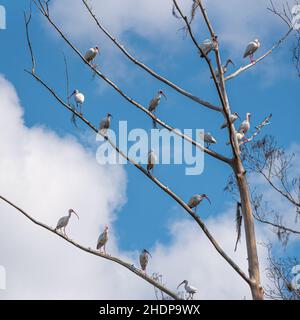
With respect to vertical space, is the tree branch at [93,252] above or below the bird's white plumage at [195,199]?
below

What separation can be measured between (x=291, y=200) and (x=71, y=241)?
19.1 ft

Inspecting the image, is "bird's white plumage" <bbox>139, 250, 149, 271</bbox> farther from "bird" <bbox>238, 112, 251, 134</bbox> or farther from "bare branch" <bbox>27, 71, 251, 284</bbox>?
"bare branch" <bbox>27, 71, 251, 284</bbox>

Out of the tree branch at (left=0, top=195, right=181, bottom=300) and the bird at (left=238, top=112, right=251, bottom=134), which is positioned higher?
the bird at (left=238, top=112, right=251, bottom=134)

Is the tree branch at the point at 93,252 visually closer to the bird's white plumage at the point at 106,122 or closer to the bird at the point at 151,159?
the bird at the point at 151,159

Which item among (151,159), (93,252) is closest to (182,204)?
(93,252)

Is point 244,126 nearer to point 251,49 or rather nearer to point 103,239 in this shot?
point 251,49

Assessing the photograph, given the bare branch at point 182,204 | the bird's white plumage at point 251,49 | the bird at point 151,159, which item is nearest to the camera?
the bare branch at point 182,204

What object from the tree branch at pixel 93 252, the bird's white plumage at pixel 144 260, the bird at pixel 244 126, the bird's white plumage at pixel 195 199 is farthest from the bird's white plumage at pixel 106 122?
the bird at pixel 244 126

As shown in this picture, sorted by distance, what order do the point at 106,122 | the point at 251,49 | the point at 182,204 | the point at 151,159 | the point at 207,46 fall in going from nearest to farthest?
the point at 182,204, the point at 207,46, the point at 151,159, the point at 106,122, the point at 251,49

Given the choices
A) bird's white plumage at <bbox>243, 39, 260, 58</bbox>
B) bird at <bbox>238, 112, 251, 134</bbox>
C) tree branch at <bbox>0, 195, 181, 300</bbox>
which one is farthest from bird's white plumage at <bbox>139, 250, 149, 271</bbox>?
tree branch at <bbox>0, 195, 181, 300</bbox>

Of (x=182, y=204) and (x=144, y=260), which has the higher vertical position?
(x=144, y=260)
